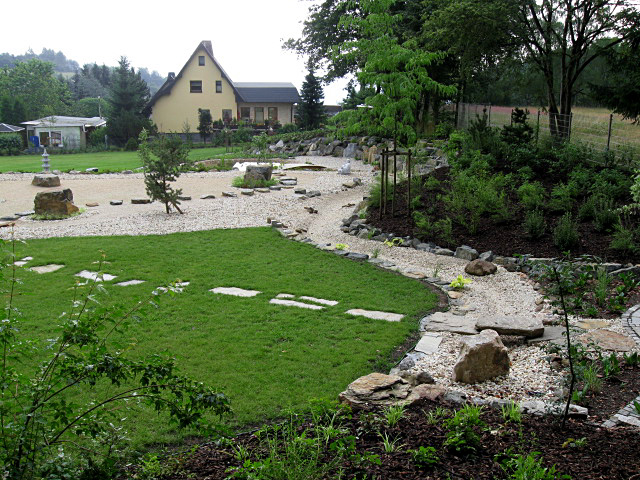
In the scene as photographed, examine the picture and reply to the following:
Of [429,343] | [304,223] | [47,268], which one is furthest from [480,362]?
[304,223]

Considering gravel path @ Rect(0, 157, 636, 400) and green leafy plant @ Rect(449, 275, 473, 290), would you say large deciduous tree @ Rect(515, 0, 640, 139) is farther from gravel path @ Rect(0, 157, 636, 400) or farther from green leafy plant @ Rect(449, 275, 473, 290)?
green leafy plant @ Rect(449, 275, 473, 290)

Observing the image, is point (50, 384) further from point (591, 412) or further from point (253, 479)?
point (591, 412)

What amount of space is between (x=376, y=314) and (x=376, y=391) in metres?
2.32

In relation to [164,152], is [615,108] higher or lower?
higher

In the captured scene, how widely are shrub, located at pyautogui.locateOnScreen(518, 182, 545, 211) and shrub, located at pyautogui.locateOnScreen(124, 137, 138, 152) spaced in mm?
27971

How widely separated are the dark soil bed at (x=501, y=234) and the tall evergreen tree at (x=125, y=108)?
26.8m

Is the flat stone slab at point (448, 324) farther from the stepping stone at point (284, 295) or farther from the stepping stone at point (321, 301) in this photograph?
the stepping stone at point (284, 295)

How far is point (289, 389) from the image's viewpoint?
457 centimetres

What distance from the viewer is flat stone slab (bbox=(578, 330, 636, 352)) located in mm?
5012

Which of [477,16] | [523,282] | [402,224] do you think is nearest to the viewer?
[523,282]

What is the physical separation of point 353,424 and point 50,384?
1.89m

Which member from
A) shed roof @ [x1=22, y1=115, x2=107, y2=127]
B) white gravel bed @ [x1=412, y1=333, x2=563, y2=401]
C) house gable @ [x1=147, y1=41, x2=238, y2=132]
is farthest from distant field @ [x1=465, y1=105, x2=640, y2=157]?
shed roof @ [x1=22, y1=115, x2=107, y2=127]

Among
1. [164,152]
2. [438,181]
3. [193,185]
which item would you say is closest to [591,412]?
[438,181]

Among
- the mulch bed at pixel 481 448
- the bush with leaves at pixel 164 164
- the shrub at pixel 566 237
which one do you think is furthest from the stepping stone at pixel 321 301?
the bush with leaves at pixel 164 164
